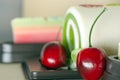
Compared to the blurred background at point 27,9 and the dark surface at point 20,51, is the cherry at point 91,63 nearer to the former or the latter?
the dark surface at point 20,51

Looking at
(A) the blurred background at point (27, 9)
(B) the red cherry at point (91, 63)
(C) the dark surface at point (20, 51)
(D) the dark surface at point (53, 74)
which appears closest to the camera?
(B) the red cherry at point (91, 63)

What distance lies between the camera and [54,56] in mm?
650

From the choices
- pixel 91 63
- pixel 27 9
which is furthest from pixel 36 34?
pixel 91 63

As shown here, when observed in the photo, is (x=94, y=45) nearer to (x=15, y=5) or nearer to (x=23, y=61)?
(x=23, y=61)

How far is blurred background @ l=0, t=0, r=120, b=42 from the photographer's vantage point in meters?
0.96

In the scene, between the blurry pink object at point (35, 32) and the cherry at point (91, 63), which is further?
the blurry pink object at point (35, 32)

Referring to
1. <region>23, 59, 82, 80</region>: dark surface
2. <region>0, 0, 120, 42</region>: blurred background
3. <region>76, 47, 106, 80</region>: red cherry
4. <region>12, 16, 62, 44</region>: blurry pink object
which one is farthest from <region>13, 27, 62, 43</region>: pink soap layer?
<region>76, 47, 106, 80</region>: red cherry

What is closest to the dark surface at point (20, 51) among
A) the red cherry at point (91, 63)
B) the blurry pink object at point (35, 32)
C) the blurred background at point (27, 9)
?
the blurry pink object at point (35, 32)

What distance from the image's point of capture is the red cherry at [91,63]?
Result: 489 mm

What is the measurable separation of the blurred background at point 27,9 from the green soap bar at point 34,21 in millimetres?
42

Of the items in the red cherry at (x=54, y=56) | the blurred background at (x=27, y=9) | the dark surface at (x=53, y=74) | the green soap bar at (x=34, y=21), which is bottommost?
the dark surface at (x=53, y=74)

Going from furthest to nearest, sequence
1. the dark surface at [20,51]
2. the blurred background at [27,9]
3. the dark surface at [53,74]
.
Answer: the blurred background at [27,9], the dark surface at [20,51], the dark surface at [53,74]

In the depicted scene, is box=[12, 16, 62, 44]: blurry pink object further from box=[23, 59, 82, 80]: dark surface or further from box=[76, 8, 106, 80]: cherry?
box=[76, 8, 106, 80]: cherry

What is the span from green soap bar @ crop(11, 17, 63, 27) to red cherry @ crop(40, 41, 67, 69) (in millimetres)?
238
